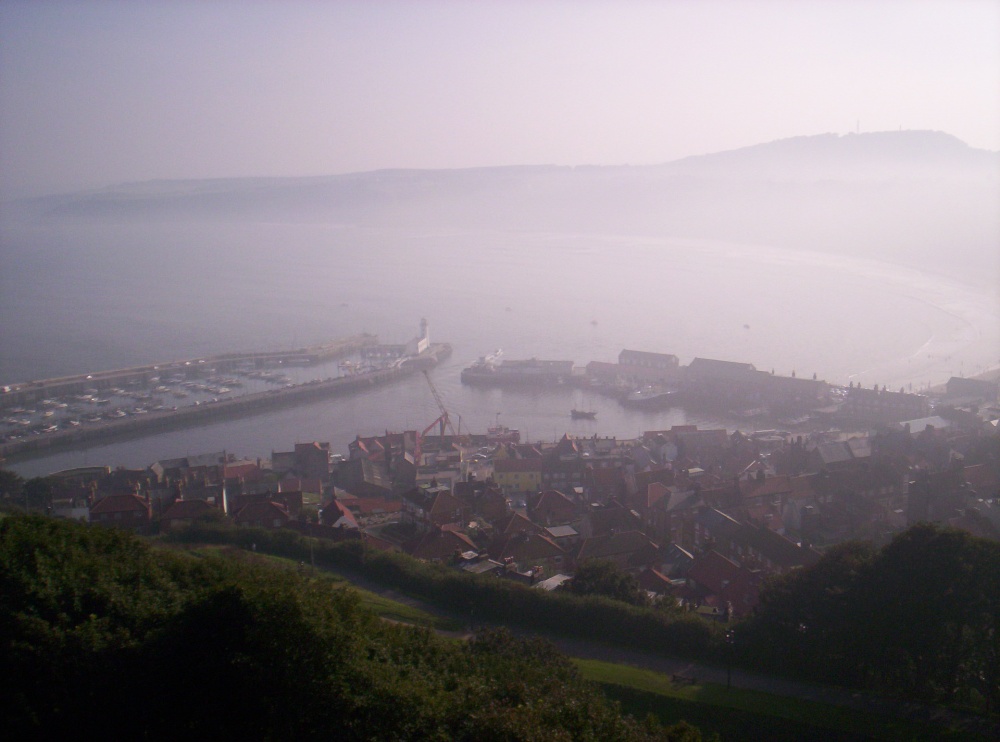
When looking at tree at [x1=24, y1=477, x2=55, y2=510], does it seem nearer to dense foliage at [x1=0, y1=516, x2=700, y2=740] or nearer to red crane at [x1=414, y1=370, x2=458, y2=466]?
red crane at [x1=414, y1=370, x2=458, y2=466]

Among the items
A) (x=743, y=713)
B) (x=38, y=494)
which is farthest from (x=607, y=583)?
(x=38, y=494)

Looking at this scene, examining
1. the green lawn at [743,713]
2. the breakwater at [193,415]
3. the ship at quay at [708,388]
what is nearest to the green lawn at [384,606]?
the green lawn at [743,713]

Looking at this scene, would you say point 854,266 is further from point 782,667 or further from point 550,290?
point 782,667

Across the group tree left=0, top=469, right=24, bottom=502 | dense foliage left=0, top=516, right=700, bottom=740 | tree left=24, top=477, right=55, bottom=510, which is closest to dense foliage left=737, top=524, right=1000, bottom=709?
dense foliage left=0, top=516, right=700, bottom=740

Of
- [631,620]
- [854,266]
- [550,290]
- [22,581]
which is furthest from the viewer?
[854,266]

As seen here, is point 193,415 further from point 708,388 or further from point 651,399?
point 708,388

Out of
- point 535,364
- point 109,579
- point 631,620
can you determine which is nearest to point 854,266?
point 535,364
